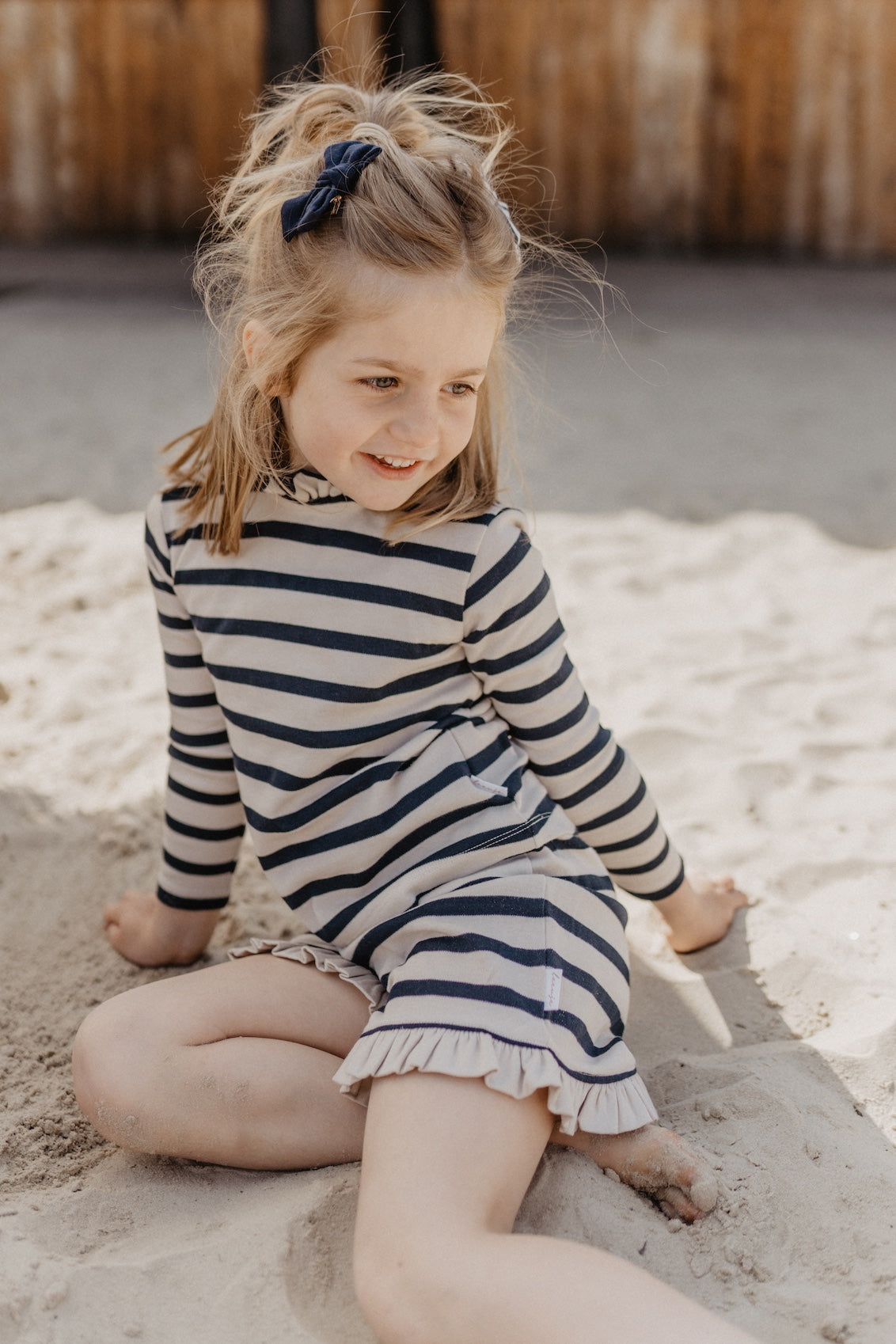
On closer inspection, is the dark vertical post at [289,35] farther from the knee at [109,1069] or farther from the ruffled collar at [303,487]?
the knee at [109,1069]

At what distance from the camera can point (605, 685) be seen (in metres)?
2.50

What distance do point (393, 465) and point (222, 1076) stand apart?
0.70 meters

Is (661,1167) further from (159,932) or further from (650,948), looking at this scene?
(159,932)

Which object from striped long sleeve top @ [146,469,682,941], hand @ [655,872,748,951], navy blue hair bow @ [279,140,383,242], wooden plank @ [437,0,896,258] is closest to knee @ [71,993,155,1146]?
striped long sleeve top @ [146,469,682,941]

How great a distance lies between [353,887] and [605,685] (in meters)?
1.12

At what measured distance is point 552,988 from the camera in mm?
1351

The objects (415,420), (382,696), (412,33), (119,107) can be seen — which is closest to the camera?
(415,420)

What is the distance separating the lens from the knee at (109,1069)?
1.43 m

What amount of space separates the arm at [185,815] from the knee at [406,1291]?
26.4 inches

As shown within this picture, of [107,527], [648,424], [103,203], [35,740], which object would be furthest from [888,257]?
[35,740]

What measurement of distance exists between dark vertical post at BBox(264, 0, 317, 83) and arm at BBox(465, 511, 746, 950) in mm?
4530

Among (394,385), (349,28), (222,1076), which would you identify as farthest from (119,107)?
(222,1076)

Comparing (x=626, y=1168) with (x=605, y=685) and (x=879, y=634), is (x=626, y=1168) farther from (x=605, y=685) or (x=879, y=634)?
(x=879, y=634)

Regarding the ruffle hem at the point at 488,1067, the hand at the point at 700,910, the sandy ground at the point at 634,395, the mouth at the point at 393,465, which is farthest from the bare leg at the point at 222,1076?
the sandy ground at the point at 634,395
